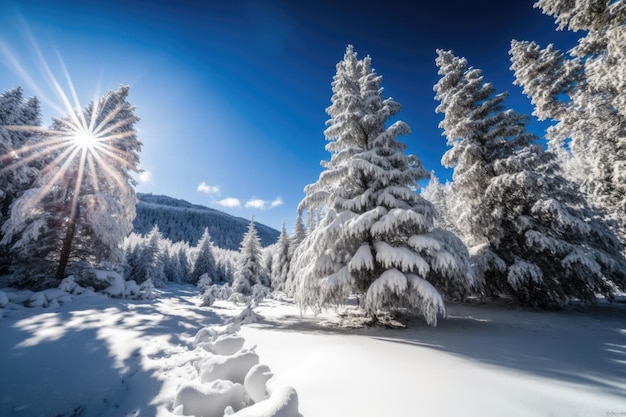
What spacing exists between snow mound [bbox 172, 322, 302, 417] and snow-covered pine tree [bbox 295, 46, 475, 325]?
410 cm

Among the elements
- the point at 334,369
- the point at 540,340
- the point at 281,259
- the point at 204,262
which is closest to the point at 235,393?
the point at 334,369

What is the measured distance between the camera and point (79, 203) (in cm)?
1129

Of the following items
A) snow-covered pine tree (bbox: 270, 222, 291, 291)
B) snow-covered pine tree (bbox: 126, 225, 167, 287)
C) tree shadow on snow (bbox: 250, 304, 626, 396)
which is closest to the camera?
tree shadow on snow (bbox: 250, 304, 626, 396)

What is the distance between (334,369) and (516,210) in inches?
450

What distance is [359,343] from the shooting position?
4.74 meters

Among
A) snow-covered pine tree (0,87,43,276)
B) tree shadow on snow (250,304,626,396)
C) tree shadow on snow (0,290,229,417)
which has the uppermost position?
snow-covered pine tree (0,87,43,276)

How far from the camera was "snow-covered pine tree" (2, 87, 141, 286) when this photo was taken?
9.90 metres

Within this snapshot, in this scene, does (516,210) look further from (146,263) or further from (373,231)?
(146,263)

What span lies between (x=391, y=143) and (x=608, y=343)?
7.55m

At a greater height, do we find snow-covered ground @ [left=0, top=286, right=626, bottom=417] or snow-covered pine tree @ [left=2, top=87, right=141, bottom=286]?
snow-covered pine tree @ [left=2, top=87, right=141, bottom=286]

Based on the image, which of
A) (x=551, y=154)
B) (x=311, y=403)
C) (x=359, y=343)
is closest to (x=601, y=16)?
(x=551, y=154)

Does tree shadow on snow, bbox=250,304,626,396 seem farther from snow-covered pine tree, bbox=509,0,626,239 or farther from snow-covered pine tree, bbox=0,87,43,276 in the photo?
snow-covered pine tree, bbox=0,87,43,276

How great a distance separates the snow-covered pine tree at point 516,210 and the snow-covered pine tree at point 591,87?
3.52 feet

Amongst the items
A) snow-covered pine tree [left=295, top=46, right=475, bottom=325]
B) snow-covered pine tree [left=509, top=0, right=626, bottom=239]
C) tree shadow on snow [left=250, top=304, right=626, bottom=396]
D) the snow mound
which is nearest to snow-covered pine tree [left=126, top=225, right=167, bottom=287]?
snow-covered pine tree [left=295, top=46, right=475, bottom=325]
